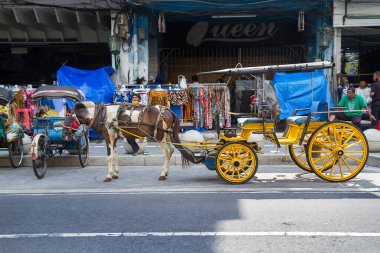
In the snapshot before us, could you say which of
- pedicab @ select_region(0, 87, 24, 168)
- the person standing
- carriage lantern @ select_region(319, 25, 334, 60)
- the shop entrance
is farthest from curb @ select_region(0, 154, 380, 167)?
the shop entrance

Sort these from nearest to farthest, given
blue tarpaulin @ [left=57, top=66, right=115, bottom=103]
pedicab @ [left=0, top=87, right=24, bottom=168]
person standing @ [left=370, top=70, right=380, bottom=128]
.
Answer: pedicab @ [left=0, top=87, right=24, bottom=168] < person standing @ [left=370, top=70, right=380, bottom=128] < blue tarpaulin @ [left=57, top=66, right=115, bottom=103]

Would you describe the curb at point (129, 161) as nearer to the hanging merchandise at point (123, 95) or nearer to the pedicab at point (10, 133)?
the pedicab at point (10, 133)

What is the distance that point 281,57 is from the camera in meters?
22.0

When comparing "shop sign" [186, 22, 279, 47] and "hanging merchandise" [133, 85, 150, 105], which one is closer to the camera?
"hanging merchandise" [133, 85, 150, 105]

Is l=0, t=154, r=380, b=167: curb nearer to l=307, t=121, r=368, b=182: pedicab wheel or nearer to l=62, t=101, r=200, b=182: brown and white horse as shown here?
l=62, t=101, r=200, b=182: brown and white horse

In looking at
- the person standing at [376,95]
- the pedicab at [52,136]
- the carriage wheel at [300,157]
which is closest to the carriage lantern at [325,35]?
the person standing at [376,95]

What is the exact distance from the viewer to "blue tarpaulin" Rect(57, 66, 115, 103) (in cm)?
1681

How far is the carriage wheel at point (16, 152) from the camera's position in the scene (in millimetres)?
11152

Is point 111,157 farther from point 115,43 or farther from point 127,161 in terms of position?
point 115,43

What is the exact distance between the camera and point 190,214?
6574 millimetres

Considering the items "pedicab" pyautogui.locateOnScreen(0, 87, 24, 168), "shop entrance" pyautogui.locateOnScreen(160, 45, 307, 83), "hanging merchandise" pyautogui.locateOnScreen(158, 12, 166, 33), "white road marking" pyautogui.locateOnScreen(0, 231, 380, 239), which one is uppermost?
"hanging merchandise" pyautogui.locateOnScreen(158, 12, 166, 33)

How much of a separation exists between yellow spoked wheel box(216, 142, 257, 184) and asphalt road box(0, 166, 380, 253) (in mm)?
188

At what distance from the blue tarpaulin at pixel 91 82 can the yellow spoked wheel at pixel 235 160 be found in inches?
354

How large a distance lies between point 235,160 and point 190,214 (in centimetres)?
224
